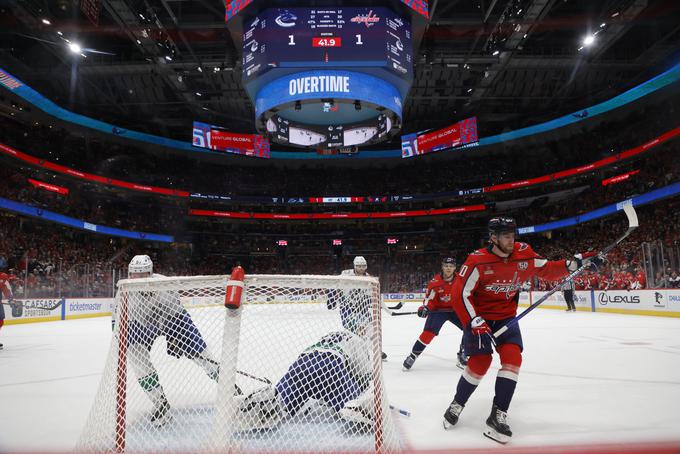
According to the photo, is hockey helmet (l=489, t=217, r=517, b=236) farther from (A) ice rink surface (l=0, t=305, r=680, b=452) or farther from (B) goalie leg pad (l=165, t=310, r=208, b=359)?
(B) goalie leg pad (l=165, t=310, r=208, b=359)

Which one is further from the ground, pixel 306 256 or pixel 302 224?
pixel 302 224

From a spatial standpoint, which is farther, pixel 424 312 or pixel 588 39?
pixel 588 39

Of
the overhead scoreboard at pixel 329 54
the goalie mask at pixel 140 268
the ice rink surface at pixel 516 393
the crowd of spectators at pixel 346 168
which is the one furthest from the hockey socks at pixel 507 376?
the crowd of spectators at pixel 346 168

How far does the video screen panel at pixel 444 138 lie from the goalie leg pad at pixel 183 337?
17.5 m

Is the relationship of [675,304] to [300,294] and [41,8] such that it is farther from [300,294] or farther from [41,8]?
[41,8]

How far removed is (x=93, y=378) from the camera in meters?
4.71

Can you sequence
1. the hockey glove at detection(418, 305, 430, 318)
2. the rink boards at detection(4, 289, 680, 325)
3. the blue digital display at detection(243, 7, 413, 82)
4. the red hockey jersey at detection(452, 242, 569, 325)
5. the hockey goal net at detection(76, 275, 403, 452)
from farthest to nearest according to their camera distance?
1. the rink boards at detection(4, 289, 680, 325)
2. the blue digital display at detection(243, 7, 413, 82)
3. the hockey glove at detection(418, 305, 430, 318)
4. the red hockey jersey at detection(452, 242, 569, 325)
5. the hockey goal net at detection(76, 275, 403, 452)

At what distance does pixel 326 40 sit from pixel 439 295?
568 cm

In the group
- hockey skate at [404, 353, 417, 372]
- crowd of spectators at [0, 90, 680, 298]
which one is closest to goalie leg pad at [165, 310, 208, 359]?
hockey skate at [404, 353, 417, 372]

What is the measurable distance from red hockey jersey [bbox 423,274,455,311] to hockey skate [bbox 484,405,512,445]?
2226 millimetres

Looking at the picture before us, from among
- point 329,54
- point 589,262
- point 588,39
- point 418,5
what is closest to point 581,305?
point 588,39

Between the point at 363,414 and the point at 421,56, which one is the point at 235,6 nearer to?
the point at 421,56

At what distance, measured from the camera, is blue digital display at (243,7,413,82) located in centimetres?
844

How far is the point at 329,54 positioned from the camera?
8.43m
